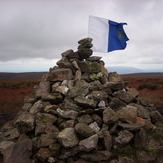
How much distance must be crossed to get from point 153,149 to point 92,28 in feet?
25.2

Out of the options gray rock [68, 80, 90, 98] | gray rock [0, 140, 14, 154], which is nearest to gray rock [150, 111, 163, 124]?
gray rock [68, 80, 90, 98]

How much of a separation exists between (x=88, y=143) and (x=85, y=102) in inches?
86.3

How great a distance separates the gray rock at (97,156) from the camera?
27.6 ft

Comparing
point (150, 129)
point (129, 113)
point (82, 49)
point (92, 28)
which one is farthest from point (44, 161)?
point (92, 28)

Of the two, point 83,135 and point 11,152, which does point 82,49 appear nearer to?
point 83,135

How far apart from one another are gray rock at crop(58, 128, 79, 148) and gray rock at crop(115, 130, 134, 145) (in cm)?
182

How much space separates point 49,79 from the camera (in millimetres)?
12344

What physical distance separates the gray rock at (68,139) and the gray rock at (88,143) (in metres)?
0.30

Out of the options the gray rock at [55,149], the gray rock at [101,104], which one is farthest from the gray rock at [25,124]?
the gray rock at [101,104]

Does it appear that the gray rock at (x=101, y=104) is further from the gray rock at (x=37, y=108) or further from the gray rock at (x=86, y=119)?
the gray rock at (x=37, y=108)

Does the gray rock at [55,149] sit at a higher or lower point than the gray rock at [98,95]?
lower

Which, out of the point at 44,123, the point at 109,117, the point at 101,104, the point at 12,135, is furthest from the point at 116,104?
the point at 12,135

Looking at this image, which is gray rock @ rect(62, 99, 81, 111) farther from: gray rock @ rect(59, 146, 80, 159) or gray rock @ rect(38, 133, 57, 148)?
gray rock @ rect(59, 146, 80, 159)

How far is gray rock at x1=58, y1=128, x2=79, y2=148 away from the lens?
28.1 ft
